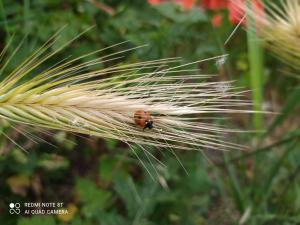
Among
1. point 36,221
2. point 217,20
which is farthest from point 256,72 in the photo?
point 36,221

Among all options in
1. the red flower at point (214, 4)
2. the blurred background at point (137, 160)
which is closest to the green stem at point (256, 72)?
the blurred background at point (137, 160)

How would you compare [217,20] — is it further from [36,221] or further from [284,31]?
[36,221]

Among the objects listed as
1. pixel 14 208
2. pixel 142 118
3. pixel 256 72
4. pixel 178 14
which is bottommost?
pixel 14 208

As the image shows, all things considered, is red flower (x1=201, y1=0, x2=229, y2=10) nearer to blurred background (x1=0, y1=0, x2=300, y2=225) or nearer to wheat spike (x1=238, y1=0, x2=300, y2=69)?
blurred background (x1=0, y1=0, x2=300, y2=225)

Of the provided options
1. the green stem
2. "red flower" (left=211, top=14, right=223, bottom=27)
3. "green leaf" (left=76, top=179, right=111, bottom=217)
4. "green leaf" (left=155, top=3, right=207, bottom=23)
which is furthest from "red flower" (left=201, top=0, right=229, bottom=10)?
"green leaf" (left=76, top=179, right=111, bottom=217)

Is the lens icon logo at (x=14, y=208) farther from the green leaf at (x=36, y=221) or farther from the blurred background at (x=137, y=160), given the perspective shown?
the green leaf at (x=36, y=221)

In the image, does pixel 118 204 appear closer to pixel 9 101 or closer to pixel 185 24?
pixel 185 24
